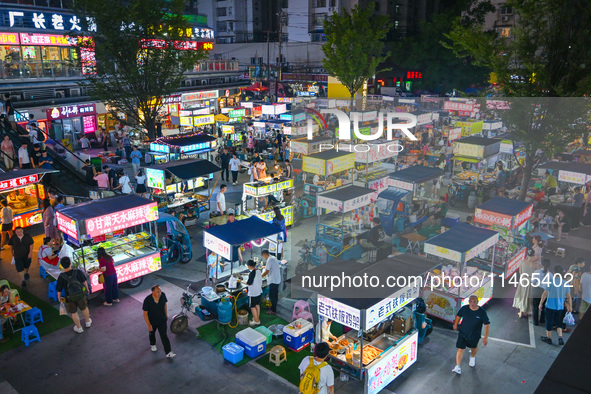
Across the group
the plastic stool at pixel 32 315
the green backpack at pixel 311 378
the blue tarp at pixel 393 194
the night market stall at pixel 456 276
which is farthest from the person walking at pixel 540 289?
the plastic stool at pixel 32 315

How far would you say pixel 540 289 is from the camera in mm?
12961

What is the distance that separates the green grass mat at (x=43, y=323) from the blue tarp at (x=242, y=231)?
15.1ft

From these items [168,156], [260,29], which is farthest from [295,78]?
[168,156]

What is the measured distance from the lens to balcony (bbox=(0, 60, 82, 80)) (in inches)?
1192

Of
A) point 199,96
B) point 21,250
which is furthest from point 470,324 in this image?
point 199,96

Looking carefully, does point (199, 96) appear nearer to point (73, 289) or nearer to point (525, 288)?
point (73, 289)

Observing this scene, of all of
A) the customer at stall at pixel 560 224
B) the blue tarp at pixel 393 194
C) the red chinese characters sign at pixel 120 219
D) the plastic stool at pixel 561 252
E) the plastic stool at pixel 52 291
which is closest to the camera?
the red chinese characters sign at pixel 120 219

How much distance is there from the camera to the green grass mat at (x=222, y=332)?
11.7 m

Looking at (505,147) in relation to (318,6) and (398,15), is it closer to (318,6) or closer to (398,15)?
(318,6)

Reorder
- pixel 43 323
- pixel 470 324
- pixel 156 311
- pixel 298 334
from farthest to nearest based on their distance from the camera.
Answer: pixel 43 323, pixel 298 334, pixel 156 311, pixel 470 324

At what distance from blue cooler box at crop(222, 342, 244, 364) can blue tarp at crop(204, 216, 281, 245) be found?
285 centimetres

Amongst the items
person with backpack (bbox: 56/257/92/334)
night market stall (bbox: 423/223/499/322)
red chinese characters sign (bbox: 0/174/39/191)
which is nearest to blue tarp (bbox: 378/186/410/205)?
night market stall (bbox: 423/223/499/322)

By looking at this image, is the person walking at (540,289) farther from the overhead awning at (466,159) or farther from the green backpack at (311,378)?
the overhead awning at (466,159)

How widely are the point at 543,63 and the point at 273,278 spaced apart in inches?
468
